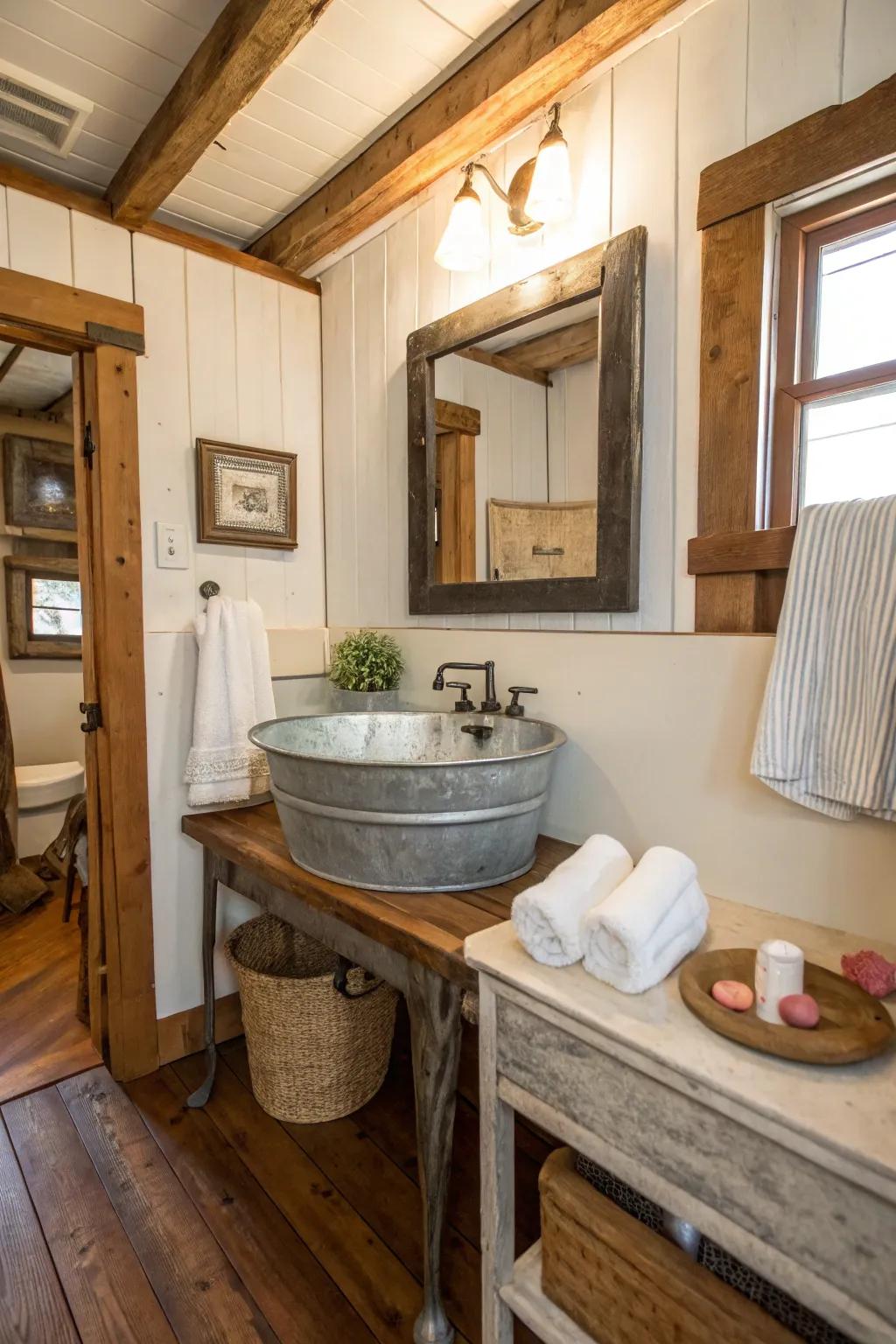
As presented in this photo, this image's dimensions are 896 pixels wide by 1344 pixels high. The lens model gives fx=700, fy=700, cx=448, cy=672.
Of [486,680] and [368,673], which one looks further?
[368,673]

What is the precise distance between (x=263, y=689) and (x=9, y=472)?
2.61m

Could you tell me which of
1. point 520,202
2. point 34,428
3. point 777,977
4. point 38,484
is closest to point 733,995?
point 777,977

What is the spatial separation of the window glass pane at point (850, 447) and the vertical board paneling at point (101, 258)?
62.0 inches

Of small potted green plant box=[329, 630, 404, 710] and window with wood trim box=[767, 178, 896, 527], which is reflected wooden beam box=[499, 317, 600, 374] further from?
small potted green plant box=[329, 630, 404, 710]

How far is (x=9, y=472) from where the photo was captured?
3.50 meters

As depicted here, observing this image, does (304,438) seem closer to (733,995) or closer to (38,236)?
(38,236)

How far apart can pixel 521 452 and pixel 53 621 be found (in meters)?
3.15

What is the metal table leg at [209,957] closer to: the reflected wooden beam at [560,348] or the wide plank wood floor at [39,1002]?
the wide plank wood floor at [39,1002]

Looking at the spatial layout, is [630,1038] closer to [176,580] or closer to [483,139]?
[176,580]

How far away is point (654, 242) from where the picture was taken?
124 centimetres

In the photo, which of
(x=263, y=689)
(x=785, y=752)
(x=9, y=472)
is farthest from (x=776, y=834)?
(x=9, y=472)

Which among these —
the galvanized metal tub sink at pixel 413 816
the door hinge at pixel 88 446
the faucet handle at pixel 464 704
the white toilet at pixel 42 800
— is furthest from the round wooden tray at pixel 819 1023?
the white toilet at pixel 42 800

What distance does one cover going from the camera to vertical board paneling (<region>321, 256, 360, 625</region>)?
6.38 ft

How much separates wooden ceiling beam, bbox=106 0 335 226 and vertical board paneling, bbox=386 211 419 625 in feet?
1.65
